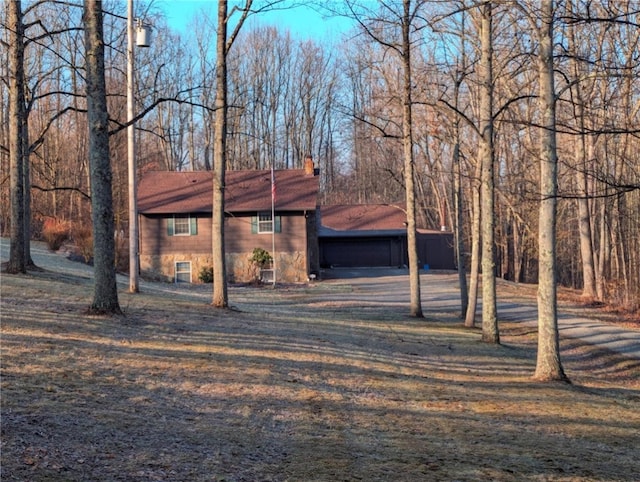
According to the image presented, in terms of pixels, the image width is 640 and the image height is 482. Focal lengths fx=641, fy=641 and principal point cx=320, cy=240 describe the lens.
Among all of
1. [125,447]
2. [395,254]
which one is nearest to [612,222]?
[395,254]

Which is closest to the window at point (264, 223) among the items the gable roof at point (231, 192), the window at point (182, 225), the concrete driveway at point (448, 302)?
the gable roof at point (231, 192)

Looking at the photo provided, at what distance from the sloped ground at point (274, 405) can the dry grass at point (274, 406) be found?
24mm

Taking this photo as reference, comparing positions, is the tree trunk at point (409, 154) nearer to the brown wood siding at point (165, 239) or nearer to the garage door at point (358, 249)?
the brown wood siding at point (165, 239)

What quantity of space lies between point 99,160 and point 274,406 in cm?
603

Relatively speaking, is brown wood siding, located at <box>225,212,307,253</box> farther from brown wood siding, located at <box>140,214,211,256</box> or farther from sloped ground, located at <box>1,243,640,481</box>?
sloped ground, located at <box>1,243,640,481</box>

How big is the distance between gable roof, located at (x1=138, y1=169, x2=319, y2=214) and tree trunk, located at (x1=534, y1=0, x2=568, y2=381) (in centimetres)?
2282

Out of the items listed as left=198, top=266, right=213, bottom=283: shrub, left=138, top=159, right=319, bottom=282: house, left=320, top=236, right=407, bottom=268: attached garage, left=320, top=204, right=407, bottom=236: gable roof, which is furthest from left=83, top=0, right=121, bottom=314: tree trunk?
left=320, top=236, right=407, bottom=268: attached garage

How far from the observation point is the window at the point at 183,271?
1282 inches

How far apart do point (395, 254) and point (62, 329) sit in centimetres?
3591

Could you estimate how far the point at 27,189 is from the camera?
18.9 m

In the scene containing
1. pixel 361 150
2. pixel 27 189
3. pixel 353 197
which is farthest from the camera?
pixel 353 197

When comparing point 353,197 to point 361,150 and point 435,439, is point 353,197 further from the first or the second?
point 435,439

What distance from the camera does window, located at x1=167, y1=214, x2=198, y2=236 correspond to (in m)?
32.9

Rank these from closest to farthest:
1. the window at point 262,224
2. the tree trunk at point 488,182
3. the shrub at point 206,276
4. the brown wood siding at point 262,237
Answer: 1. the tree trunk at point 488,182
2. the shrub at point 206,276
3. the brown wood siding at point 262,237
4. the window at point 262,224
